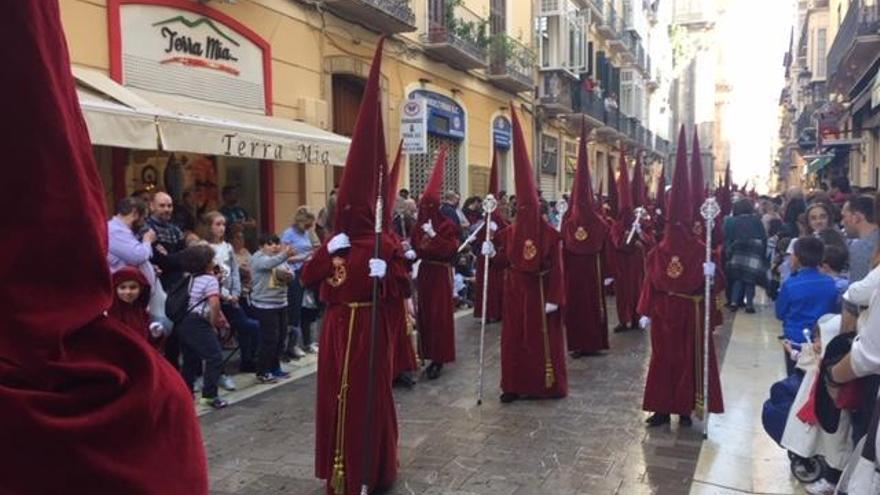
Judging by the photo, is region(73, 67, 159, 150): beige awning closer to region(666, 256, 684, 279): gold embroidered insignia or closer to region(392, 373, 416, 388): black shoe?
region(392, 373, 416, 388): black shoe

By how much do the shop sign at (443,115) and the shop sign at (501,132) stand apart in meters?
2.22

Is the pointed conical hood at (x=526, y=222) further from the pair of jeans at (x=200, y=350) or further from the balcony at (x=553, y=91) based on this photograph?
the balcony at (x=553, y=91)

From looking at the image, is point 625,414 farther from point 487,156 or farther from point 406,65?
point 487,156

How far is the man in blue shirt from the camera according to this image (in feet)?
18.2

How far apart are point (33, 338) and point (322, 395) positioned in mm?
3604

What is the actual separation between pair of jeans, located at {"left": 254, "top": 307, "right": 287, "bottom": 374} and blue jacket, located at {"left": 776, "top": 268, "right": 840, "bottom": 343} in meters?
4.73

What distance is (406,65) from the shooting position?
15.4 meters

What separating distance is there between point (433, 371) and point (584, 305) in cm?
226

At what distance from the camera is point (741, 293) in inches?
520

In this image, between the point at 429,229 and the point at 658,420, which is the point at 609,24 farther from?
the point at 658,420

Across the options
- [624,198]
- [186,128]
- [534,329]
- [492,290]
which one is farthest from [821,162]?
[186,128]

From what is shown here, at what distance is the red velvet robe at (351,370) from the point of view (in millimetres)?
4734

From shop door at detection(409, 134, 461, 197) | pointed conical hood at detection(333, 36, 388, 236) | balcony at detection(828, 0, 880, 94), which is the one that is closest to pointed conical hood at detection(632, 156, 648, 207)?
A: shop door at detection(409, 134, 461, 197)

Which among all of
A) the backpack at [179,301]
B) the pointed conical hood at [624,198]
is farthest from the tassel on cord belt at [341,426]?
the pointed conical hood at [624,198]
